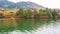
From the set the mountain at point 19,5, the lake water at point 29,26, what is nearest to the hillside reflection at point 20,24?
the lake water at point 29,26

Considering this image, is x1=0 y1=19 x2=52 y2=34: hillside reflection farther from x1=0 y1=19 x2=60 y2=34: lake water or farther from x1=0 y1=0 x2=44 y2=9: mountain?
x1=0 y1=0 x2=44 y2=9: mountain

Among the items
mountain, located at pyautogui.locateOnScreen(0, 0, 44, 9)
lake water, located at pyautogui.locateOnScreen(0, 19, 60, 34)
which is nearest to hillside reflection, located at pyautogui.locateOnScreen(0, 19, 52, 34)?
lake water, located at pyautogui.locateOnScreen(0, 19, 60, 34)

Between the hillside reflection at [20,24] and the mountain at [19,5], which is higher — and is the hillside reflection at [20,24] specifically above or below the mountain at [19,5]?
below

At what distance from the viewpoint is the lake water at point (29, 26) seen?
2111 millimetres

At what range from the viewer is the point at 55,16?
88.3 inches

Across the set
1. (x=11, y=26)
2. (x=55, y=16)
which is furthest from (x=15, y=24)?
(x=55, y=16)

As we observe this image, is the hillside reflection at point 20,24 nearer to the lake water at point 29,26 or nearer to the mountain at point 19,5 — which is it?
the lake water at point 29,26

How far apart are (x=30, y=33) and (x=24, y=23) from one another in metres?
0.18

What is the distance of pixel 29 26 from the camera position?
215 centimetres

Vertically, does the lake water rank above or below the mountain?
below

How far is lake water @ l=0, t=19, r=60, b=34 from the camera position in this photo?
2.11 meters

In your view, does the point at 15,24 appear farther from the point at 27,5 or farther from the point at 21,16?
the point at 27,5

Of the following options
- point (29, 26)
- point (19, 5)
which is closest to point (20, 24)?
point (29, 26)

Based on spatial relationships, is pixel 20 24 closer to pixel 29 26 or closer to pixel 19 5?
pixel 29 26
